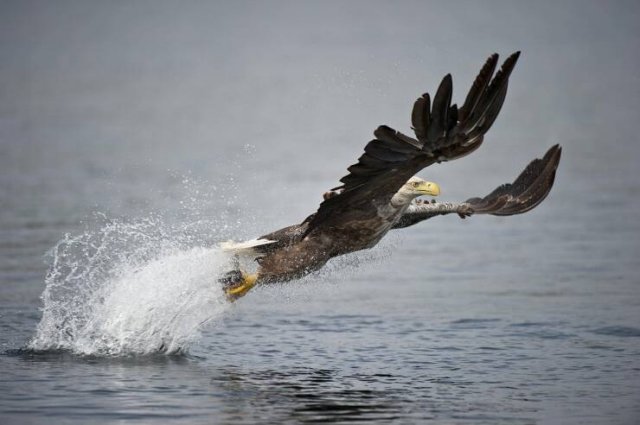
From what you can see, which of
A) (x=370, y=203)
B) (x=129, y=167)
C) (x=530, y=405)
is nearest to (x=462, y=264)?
(x=370, y=203)

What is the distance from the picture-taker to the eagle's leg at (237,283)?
9336mm

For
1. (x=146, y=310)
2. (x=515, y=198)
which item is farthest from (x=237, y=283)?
(x=515, y=198)

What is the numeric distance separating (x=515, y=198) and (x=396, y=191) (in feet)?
5.23

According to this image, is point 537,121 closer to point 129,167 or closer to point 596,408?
point 129,167

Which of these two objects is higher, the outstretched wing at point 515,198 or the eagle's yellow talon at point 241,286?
the outstretched wing at point 515,198

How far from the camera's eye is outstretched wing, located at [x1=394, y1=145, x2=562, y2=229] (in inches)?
386

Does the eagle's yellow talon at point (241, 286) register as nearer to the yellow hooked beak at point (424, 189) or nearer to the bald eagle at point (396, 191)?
the bald eagle at point (396, 191)

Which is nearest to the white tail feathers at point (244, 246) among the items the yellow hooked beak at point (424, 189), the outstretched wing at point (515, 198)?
the outstretched wing at point (515, 198)

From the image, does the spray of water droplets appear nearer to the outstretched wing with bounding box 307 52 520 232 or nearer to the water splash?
the water splash

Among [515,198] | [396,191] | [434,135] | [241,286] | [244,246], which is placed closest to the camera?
[434,135]

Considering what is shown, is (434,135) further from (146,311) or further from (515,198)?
(146,311)

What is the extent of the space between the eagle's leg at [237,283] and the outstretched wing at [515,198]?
49.8 inches

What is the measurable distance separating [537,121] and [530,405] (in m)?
14.3

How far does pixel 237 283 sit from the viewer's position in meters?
9.39
